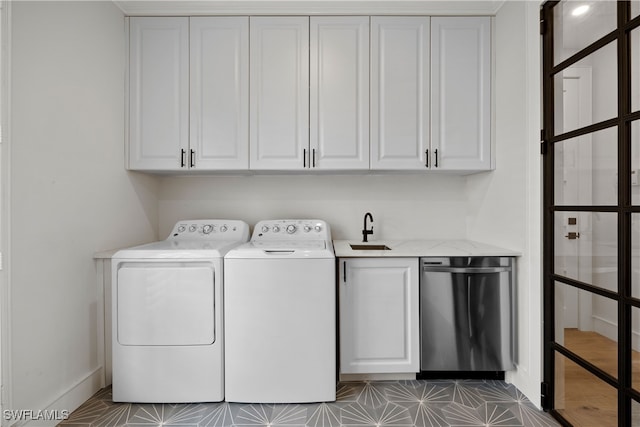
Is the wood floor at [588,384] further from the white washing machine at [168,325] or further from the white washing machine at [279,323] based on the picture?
the white washing machine at [168,325]

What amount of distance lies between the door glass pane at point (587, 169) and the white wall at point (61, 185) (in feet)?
8.54

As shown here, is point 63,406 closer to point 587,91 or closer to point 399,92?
point 399,92

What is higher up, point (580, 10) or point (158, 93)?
point (580, 10)

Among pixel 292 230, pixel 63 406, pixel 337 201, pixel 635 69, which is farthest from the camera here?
pixel 337 201

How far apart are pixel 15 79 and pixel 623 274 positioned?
2745 millimetres

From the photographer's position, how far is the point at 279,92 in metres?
2.29

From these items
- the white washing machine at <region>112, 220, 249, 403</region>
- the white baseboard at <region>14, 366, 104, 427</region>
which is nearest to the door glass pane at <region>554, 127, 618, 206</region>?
the white washing machine at <region>112, 220, 249, 403</region>

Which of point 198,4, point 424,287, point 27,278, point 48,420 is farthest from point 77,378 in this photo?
point 198,4

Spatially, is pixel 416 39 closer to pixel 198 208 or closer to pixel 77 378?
pixel 198 208

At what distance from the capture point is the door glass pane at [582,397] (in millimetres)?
1454

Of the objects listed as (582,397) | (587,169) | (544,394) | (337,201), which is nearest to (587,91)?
(587,169)

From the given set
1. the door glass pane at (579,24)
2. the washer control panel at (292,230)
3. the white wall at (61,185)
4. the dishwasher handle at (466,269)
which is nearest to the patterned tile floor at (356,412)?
the white wall at (61,185)

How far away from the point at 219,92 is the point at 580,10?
2061 millimetres

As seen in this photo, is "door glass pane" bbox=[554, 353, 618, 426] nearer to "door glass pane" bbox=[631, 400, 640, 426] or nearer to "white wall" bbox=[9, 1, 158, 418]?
"door glass pane" bbox=[631, 400, 640, 426]
